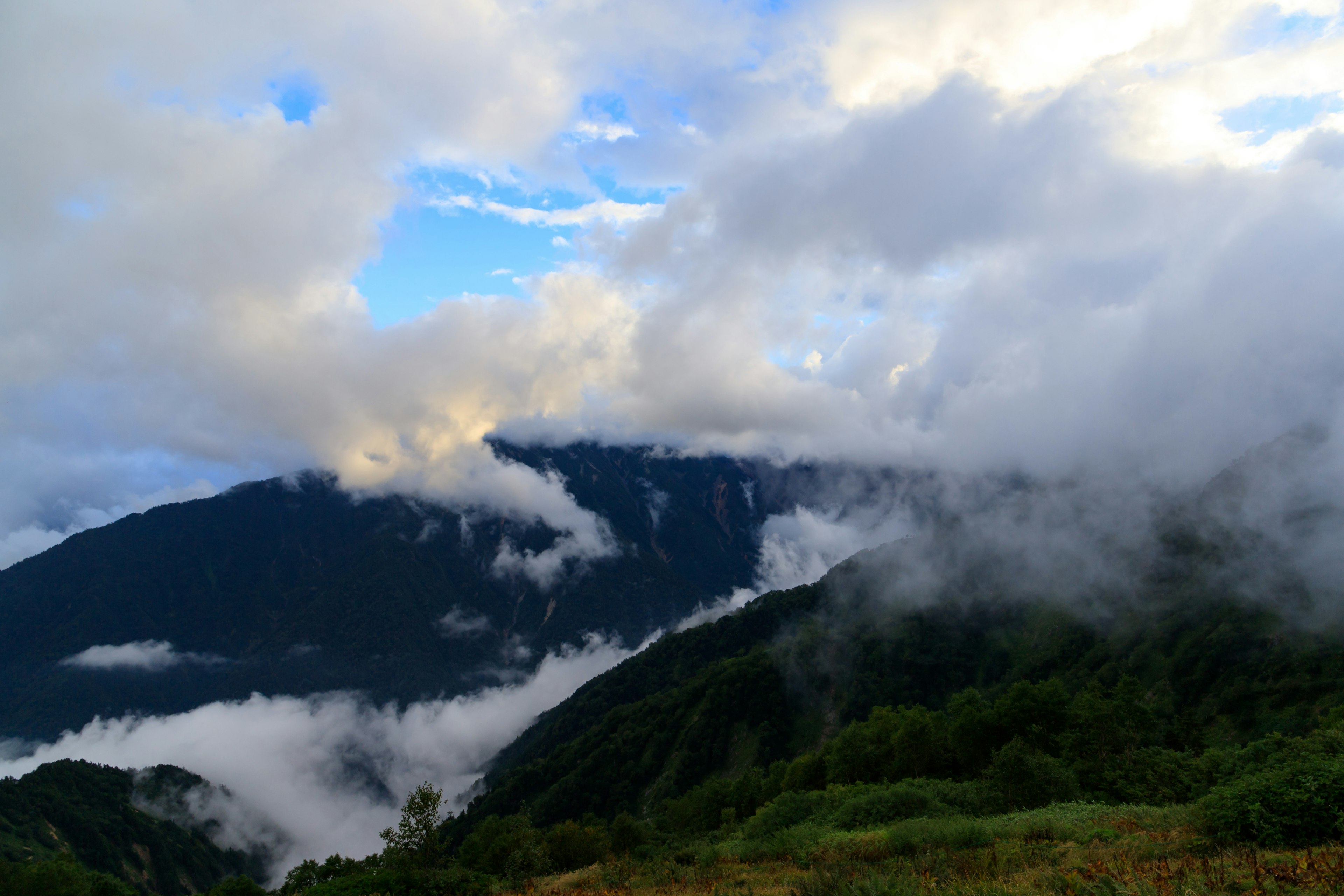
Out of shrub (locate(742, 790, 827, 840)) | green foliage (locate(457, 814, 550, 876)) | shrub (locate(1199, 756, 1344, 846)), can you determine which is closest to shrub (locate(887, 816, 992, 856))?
shrub (locate(1199, 756, 1344, 846))

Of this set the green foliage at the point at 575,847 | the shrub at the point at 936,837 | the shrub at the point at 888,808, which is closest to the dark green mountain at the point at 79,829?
the green foliage at the point at 575,847

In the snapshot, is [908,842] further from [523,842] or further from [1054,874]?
[523,842]

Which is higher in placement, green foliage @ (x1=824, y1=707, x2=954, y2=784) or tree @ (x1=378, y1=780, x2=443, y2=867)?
tree @ (x1=378, y1=780, x2=443, y2=867)

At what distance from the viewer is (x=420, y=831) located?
142ft

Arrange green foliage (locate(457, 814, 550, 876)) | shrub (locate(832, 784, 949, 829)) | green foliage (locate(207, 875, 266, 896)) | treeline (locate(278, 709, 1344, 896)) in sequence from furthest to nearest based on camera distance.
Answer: green foliage (locate(207, 875, 266, 896))
green foliage (locate(457, 814, 550, 876))
shrub (locate(832, 784, 949, 829))
treeline (locate(278, 709, 1344, 896))

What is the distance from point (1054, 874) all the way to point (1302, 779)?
10.9m

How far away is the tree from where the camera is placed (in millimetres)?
42344

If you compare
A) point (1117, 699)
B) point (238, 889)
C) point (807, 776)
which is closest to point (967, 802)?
point (1117, 699)

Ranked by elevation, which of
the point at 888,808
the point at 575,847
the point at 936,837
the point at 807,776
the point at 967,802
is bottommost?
the point at 807,776

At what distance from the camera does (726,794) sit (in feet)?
352

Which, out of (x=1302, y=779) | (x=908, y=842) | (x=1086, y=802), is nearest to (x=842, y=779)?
(x=1086, y=802)

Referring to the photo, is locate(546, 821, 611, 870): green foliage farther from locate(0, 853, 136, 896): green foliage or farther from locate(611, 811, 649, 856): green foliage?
locate(0, 853, 136, 896): green foliage

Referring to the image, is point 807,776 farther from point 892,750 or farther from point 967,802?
point 967,802

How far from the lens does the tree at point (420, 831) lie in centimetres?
A: 4234
